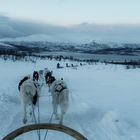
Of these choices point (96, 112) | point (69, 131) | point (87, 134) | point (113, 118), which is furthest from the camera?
point (96, 112)

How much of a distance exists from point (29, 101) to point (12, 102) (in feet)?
10.1

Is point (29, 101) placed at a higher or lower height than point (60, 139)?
higher

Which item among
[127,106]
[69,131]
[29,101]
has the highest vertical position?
[69,131]

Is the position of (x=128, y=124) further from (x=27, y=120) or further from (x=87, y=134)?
(x=27, y=120)

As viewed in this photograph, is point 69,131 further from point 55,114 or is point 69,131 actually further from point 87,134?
point 55,114

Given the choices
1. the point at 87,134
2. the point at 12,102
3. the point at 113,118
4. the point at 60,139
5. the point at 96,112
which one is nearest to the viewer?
the point at 60,139

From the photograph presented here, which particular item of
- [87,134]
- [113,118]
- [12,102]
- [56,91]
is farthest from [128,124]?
[12,102]

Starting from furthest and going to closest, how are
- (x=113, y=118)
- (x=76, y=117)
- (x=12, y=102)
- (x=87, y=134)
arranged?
(x=12, y=102) < (x=76, y=117) < (x=113, y=118) < (x=87, y=134)

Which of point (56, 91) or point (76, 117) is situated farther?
point (76, 117)

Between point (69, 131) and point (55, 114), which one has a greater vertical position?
point (69, 131)

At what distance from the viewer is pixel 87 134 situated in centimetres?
698

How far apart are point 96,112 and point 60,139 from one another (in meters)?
3.09

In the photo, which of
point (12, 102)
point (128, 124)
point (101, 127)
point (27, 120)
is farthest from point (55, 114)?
point (12, 102)

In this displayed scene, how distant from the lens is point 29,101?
775cm
